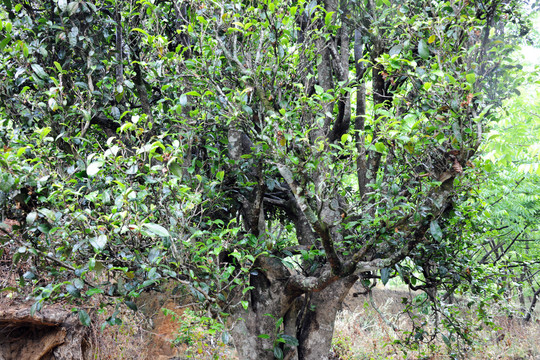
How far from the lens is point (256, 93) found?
111 inches

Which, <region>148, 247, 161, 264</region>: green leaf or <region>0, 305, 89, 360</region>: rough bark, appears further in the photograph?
<region>0, 305, 89, 360</region>: rough bark

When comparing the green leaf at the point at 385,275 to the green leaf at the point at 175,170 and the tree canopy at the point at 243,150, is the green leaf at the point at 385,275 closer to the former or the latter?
the tree canopy at the point at 243,150

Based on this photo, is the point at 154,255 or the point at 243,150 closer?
the point at 154,255

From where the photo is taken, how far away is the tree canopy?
2.25 m

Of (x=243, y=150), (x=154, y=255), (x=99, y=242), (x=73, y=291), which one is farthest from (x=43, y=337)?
(x=99, y=242)

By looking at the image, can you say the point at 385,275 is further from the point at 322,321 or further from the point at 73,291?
the point at 73,291

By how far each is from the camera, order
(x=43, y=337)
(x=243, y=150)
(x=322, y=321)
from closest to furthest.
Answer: (x=322, y=321), (x=243, y=150), (x=43, y=337)

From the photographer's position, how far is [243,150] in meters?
3.81

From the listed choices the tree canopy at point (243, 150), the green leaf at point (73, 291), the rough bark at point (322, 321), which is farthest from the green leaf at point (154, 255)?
the rough bark at point (322, 321)

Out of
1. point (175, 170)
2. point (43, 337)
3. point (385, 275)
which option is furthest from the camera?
point (43, 337)

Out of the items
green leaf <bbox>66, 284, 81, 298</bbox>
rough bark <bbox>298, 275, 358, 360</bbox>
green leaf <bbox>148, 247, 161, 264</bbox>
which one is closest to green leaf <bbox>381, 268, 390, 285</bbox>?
rough bark <bbox>298, 275, 358, 360</bbox>

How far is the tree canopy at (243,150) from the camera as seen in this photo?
7.37ft

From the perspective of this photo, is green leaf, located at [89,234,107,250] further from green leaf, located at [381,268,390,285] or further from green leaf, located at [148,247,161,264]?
green leaf, located at [381,268,390,285]

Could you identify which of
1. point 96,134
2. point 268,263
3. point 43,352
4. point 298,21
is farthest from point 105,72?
point 43,352
